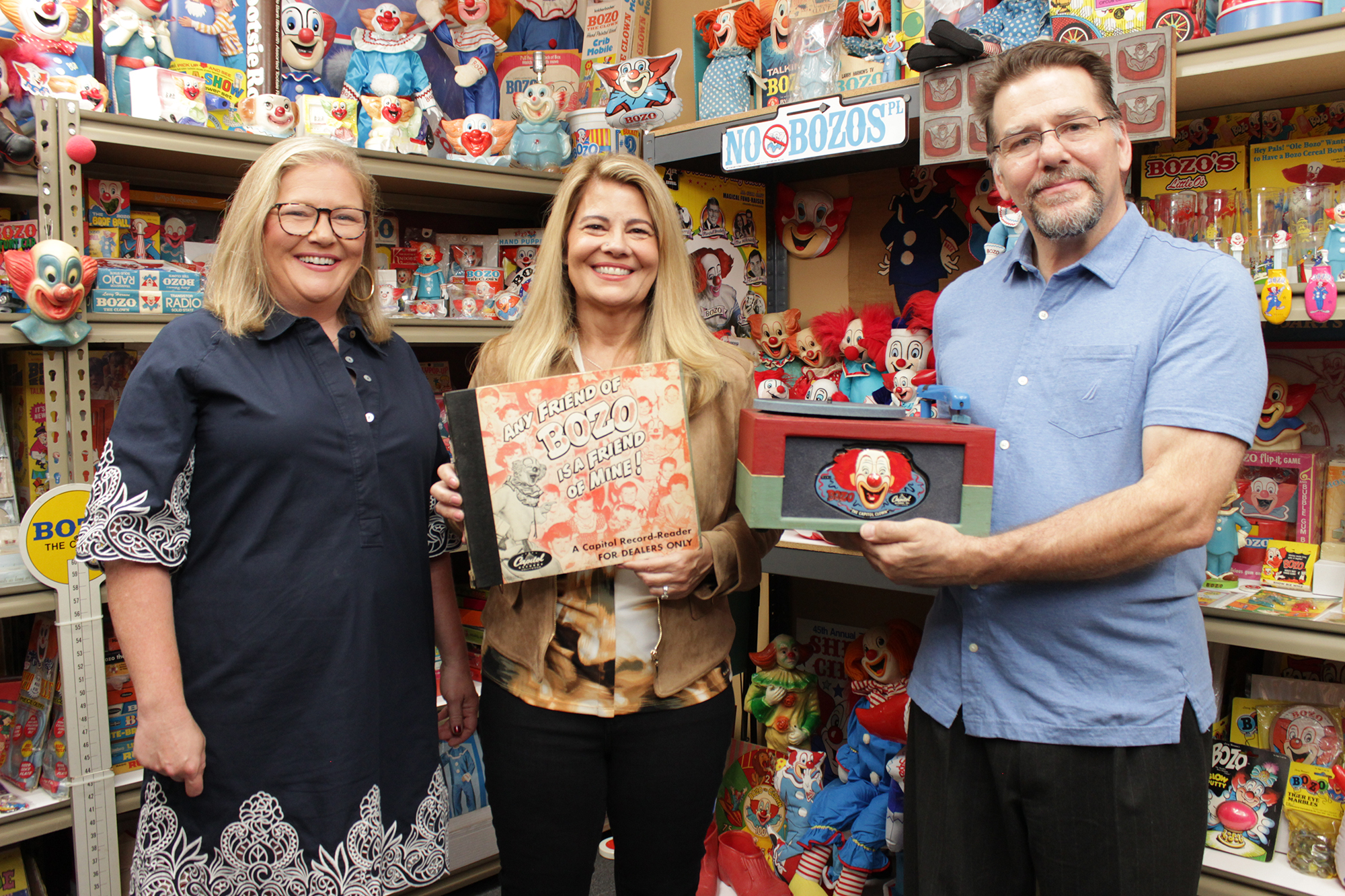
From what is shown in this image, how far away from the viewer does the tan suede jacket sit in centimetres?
155

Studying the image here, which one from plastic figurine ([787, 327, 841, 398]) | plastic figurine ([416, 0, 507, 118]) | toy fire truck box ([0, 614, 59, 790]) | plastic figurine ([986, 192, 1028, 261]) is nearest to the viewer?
plastic figurine ([986, 192, 1028, 261])

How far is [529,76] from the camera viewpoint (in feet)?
9.50

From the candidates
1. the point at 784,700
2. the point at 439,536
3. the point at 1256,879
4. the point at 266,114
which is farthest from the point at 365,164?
the point at 1256,879

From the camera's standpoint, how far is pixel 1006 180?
1.46m

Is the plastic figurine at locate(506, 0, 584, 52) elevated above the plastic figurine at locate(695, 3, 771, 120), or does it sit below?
above

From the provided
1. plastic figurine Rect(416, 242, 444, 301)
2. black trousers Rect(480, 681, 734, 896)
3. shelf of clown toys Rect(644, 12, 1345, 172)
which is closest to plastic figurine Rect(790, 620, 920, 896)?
black trousers Rect(480, 681, 734, 896)

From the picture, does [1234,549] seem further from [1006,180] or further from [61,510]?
[61,510]

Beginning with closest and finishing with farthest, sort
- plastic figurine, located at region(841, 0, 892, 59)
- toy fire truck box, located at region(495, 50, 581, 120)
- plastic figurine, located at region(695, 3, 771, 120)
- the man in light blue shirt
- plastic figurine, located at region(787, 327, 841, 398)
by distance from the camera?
the man in light blue shirt
plastic figurine, located at region(841, 0, 892, 59)
plastic figurine, located at region(695, 3, 771, 120)
plastic figurine, located at region(787, 327, 841, 398)
toy fire truck box, located at region(495, 50, 581, 120)

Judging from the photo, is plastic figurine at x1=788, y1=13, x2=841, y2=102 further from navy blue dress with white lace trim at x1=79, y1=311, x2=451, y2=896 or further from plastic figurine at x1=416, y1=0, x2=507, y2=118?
navy blue dress with white lace trim at x1=79, y1=311, x2=451, y2=896

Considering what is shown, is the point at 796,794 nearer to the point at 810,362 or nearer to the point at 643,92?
the point at 810,362

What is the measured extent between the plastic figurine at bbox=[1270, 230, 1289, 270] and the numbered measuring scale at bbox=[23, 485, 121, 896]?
2.49m

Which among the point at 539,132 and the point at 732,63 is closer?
the point at 732,63

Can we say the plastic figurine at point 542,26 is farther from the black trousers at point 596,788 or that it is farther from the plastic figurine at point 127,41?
the black trousers at point 596,788

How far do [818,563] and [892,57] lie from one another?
4.01ft
